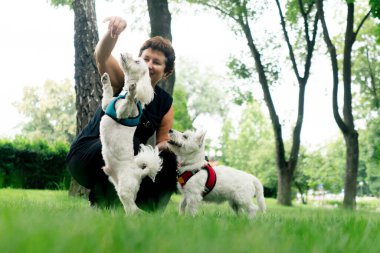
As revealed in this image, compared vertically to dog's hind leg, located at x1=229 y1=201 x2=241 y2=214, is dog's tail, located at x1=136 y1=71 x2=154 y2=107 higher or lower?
higher

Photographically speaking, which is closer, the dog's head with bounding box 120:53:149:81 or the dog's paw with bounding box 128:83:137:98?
the dog's paw with bounding box 128:83:137:98

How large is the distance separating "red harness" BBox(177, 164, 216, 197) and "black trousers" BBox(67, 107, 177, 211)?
Result: 176mm

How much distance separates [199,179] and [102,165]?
1.13 m

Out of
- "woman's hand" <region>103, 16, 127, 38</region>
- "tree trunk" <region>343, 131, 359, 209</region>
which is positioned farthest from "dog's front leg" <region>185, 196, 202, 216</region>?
"tree trunk" <region>343, 131, 359, 209</region>

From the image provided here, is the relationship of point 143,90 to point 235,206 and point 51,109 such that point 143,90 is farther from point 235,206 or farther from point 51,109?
point 51,109

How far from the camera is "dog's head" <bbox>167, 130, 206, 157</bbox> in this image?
555 centimetres

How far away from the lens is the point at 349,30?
17.2 meters

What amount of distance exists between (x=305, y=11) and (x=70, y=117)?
40691 millimetres

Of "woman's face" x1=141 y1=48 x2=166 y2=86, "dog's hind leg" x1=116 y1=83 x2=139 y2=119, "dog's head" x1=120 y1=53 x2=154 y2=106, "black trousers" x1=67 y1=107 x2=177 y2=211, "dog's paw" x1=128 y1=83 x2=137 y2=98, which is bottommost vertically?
"black trousers" x1=67 y1=107 x2=177 y2=211

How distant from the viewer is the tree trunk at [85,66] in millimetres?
Answer: 9789

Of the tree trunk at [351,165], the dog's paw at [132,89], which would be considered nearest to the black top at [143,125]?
the dog's paw at [132,89]

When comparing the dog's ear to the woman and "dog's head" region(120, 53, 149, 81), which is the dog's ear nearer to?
the woman

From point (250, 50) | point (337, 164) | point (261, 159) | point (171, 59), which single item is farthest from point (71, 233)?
point (337, 164)

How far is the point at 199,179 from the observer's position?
5598 mm
